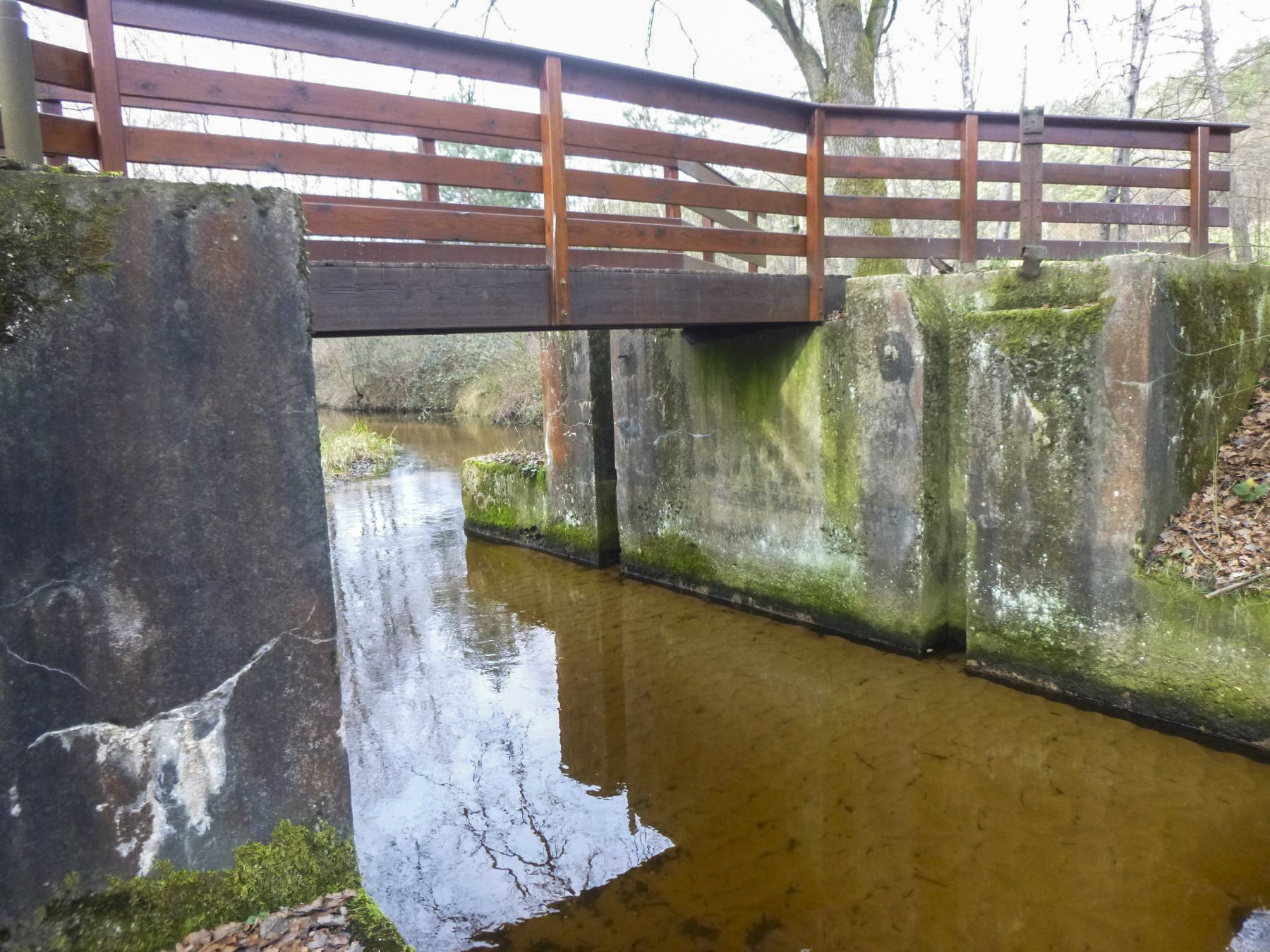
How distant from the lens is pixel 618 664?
6352 millimetres

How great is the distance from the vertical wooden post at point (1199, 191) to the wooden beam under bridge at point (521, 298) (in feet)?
11.2

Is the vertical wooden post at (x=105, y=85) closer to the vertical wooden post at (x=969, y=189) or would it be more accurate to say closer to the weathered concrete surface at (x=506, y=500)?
the vertical wooden post at (x=969, y=189)

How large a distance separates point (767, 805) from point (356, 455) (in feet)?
45.0

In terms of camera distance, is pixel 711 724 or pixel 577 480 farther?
pixel 577 480

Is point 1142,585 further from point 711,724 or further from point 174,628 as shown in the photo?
point 174,628

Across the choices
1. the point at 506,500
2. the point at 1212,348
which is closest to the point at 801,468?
the point at 1212,348

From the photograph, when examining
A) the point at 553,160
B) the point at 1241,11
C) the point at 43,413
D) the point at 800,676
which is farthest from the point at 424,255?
the point at 1241,11

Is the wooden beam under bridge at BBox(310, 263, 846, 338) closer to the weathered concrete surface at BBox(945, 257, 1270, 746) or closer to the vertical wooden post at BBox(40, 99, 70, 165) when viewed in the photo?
the vertical wooden post at BBox(40, 99, 70, 165)

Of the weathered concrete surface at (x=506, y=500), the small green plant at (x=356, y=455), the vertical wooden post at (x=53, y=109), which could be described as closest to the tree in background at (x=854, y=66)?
the weathered concrete surface at (x=506, y=500)

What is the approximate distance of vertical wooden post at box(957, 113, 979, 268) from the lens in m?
6.25

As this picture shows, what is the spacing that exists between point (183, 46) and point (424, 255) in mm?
16514

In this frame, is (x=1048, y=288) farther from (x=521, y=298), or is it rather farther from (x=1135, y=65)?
(x=1135, y=65)

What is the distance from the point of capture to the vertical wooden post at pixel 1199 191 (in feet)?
21.9

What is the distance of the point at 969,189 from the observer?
20.9 ft
